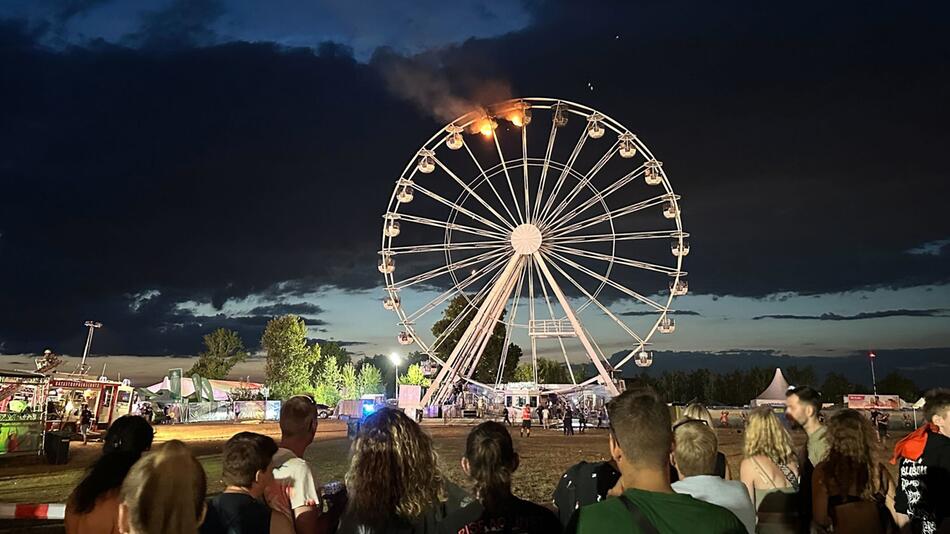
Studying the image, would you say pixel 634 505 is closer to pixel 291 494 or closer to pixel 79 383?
pixel 291 494

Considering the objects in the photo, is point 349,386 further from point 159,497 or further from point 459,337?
point 159,497

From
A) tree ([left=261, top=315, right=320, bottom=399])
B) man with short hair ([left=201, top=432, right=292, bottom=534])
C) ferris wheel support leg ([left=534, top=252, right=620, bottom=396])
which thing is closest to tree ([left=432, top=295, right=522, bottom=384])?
tree ([left=261, top=315, right=320, bottom=399])

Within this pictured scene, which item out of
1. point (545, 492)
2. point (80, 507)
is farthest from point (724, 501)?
point (545, 492)

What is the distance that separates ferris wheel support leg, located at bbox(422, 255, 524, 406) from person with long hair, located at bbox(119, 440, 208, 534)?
32.5 meters

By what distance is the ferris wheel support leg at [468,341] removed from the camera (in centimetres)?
3522

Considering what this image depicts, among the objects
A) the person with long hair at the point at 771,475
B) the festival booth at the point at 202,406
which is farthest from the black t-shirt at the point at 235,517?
the festival booth at the point at 202,406

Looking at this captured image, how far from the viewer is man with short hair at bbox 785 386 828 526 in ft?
16.9

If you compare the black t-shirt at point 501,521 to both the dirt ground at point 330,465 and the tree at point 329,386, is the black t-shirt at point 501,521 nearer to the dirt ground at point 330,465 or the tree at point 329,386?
the dirt ground at point 330,465

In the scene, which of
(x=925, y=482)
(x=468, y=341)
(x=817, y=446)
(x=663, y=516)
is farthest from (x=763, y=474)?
(x=468, y=341)

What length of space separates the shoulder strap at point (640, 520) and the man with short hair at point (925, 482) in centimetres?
387

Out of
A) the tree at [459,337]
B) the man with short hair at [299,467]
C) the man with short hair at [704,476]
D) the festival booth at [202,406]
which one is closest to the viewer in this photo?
the man with short hair at [704,476]

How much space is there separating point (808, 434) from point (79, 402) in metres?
34.6

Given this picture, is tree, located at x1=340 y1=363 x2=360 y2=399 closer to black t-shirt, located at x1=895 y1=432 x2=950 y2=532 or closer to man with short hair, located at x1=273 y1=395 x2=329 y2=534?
man with short hair, located at x1=273 y1=395 x2=329 y2=534

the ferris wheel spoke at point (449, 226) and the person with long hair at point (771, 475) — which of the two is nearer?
the person with long hair at point (771, 475)
